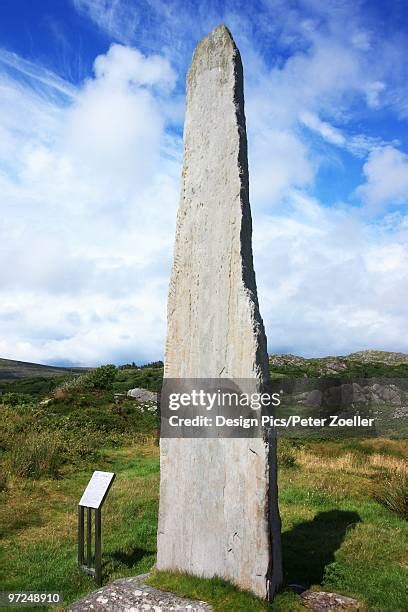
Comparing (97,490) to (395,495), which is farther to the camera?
(395,495)

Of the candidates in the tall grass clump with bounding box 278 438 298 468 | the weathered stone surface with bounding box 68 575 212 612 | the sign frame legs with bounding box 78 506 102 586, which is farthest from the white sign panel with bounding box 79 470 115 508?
the tall grass clump with bounding box 278 438 298 468

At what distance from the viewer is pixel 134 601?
218 inches

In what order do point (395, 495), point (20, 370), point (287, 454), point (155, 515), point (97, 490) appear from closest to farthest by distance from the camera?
1. point (97, 490)
2. point (155, 515)
3. point (395, 495)
4. point (287, 454)
5. point (20, 370)

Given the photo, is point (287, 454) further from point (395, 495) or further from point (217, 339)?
point (217, 339)

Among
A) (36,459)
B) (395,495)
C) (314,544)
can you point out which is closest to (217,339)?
(314,544)

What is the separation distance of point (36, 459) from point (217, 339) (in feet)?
28.8

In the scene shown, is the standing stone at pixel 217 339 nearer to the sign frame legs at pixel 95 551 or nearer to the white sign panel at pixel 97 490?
the sign frame legs at pixel 95 551

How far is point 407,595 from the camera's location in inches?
238

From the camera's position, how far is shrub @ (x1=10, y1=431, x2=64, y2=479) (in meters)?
12.6

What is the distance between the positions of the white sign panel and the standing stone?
1060mm

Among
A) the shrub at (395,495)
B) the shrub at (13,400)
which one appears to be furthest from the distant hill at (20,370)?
the shrub at (395,495)

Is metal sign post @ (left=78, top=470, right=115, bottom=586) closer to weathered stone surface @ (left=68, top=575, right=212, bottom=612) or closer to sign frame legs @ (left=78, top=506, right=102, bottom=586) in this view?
sign frame legs @ (left=78, top=506, right=102, bottom=586)

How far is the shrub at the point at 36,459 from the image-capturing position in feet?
41.3

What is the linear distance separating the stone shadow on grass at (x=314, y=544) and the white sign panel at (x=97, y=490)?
2.63 metres
